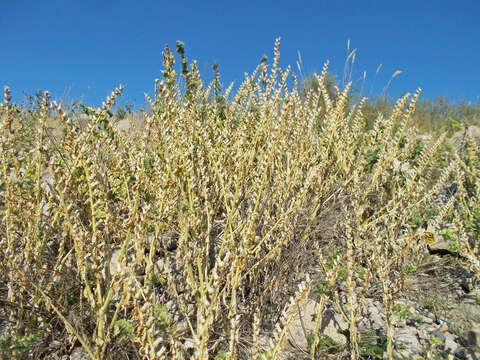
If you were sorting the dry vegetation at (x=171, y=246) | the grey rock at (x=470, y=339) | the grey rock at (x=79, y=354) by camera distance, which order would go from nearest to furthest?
the dry vegetation at (x=171, y=246)
the grey rock at (x=79, y=354)
the grey rock at (x=470, y=339)

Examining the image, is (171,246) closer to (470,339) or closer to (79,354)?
(79,354)

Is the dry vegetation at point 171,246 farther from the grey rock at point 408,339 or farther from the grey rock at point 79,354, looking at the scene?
the grey rock at point 408,339

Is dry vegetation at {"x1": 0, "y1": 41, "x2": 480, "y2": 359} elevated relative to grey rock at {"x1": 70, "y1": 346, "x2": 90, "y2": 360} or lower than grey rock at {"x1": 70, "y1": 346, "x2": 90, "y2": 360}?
elevated

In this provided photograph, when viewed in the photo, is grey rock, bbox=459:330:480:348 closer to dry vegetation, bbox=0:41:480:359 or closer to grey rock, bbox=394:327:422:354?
grey rock, bbox=394:327:422:354

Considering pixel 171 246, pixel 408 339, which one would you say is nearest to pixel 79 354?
pixel 171 246

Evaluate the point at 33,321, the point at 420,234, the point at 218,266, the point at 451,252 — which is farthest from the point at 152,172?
the point at 451,252

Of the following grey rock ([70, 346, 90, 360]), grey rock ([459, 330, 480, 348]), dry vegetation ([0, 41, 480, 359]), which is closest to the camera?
dry vegetation ([0, 41, 480, 359])

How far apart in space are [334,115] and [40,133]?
1749 mm

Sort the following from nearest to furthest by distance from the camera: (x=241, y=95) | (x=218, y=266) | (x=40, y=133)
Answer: (x=218, y=266) → (x=40, y=133) → (x=241, y=95)

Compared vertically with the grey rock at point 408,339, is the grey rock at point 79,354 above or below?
below

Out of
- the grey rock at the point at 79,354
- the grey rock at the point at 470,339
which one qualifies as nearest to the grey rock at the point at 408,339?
the grey rock at the point at 470,339

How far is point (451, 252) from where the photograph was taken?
95.6 inches

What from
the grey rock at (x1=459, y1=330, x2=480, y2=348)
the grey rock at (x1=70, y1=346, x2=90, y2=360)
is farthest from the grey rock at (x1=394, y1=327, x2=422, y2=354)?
the grey rock at (x1=70, y1=346, x2=90, y2=360)

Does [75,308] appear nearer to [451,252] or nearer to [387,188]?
[387,188]
